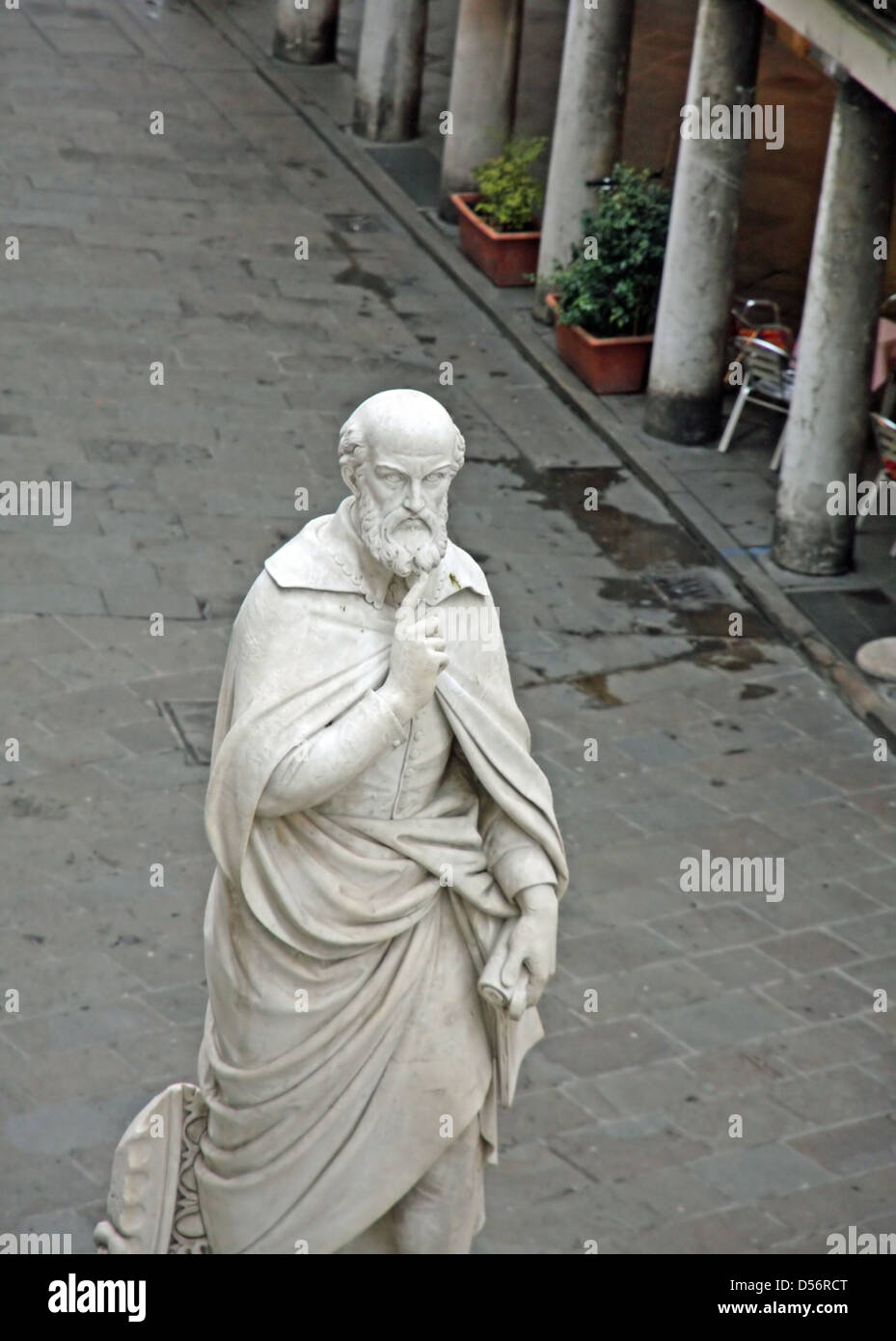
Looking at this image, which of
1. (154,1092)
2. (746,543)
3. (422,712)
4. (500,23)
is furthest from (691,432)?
(422,712)

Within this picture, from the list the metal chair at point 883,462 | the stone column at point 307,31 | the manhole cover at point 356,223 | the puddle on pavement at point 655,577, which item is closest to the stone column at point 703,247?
the puddle on pavement at point 655,577

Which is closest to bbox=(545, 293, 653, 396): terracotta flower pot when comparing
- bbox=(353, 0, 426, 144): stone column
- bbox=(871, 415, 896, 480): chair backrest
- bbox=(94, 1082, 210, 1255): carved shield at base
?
bbox=(871, 415, 896, 480): chair backrest

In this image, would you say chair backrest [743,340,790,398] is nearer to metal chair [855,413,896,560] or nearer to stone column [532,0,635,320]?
metal chair [855,413,896,560]

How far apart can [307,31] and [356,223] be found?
3672mm

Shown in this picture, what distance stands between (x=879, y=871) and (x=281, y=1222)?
223 inches

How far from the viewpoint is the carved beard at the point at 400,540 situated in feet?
16.5

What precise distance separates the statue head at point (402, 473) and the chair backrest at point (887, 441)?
27.6 feet

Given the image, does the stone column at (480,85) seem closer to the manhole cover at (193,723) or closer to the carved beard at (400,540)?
the manhole cover at (193,723)

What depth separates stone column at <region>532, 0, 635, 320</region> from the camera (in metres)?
15.3

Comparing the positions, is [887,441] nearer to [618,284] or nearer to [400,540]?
[618,284]

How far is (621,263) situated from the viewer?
15.0m

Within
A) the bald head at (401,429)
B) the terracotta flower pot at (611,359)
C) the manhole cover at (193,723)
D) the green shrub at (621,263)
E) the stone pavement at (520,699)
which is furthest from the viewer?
the terracotta flower pot at (611,359)

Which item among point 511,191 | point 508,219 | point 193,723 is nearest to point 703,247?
point 508,219

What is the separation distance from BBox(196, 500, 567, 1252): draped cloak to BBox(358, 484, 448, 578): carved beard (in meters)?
0.14
